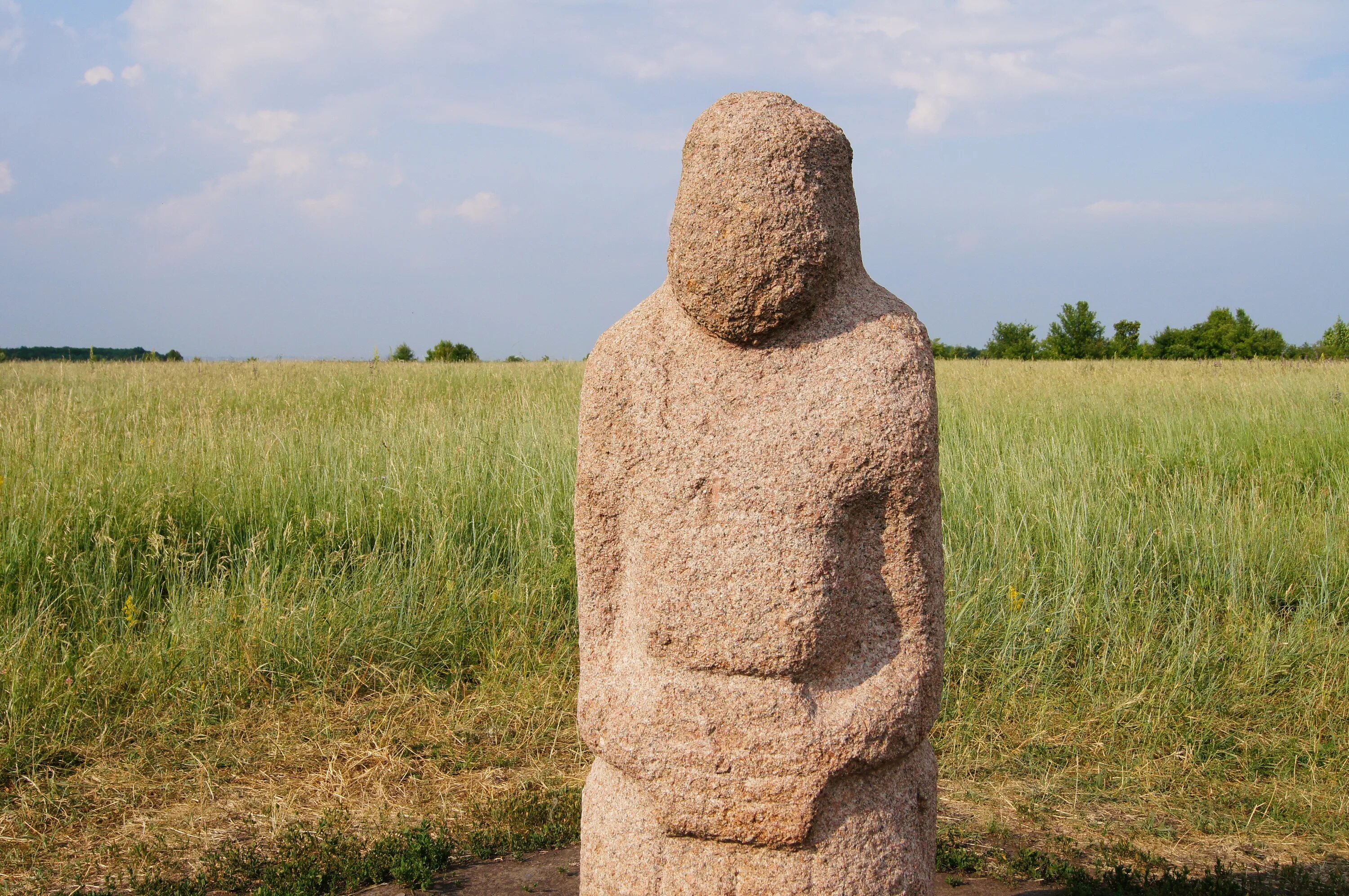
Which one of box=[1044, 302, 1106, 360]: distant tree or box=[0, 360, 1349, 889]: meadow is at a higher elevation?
box=[1044, 302, 1106, 360]: distant tree

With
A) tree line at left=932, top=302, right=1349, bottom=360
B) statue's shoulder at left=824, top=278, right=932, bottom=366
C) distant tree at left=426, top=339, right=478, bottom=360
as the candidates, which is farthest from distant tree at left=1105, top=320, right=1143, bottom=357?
statue's shoulder at left=824, top=278, right=932, bottom=366

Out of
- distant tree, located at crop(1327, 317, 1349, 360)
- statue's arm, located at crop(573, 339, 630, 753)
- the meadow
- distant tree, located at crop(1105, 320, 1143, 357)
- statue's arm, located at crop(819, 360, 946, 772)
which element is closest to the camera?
statue's arm, located at crop(819, 360, 946, 772)

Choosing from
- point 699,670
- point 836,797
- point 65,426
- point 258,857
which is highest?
point 65,426

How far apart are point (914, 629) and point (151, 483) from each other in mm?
4623

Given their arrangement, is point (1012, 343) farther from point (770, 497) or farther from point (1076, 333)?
point (770, 497)

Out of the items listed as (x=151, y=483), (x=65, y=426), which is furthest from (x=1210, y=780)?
(x=65, y=426)

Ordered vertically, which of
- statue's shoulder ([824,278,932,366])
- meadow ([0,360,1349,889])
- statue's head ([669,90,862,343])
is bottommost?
meadow ([0,360,1349,889])

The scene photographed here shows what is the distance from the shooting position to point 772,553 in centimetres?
171

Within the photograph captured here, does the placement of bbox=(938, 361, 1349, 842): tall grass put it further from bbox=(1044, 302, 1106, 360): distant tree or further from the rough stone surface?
bbox=(1044, 302, 1106, 360): distant tree

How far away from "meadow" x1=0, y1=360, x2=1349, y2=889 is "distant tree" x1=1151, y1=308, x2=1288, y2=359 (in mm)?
21235

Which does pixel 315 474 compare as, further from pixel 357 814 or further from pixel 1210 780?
pixel 1210 780

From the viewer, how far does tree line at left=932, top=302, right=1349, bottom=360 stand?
22.8 m

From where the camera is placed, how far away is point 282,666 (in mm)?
4121

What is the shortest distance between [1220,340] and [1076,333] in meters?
7.60
